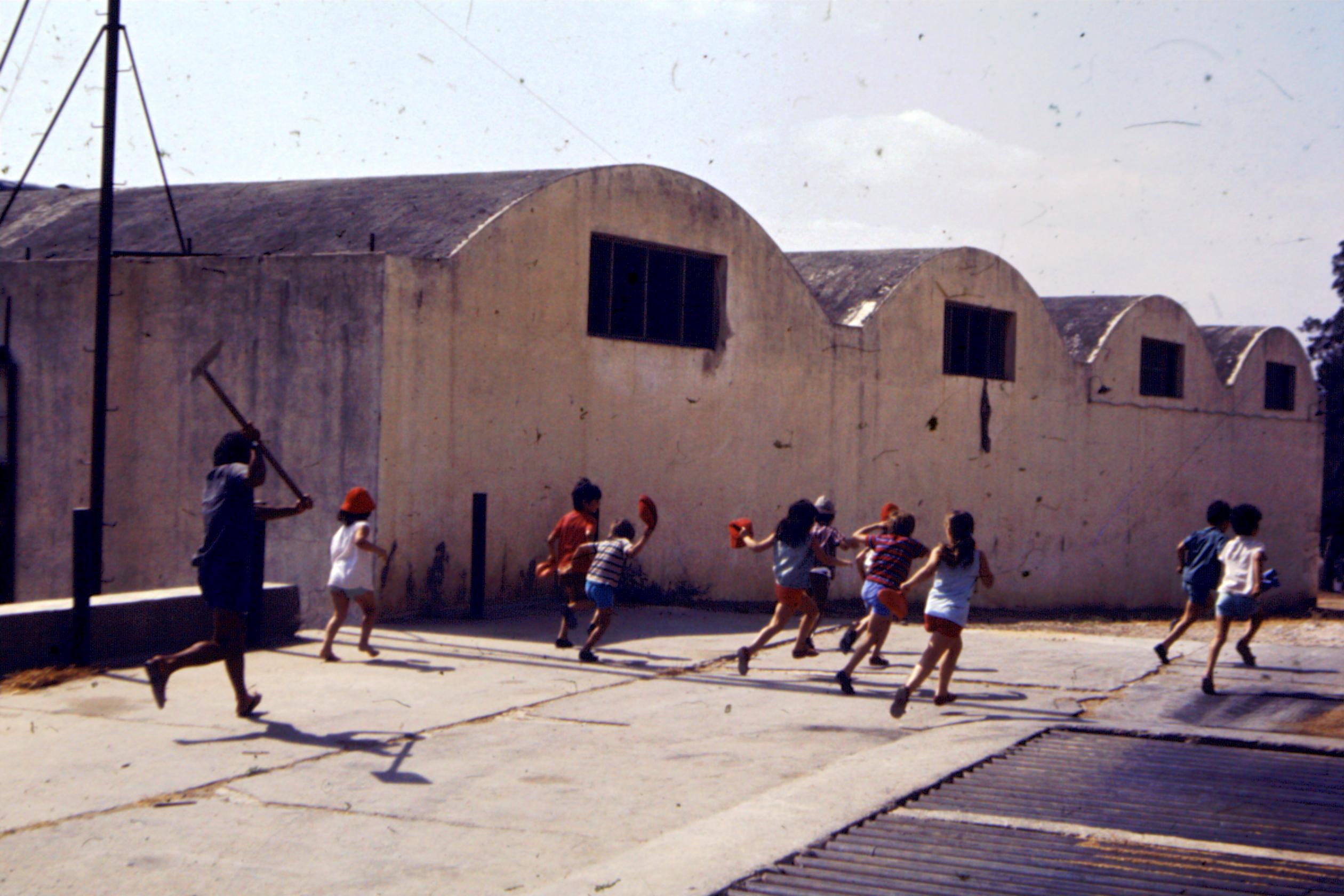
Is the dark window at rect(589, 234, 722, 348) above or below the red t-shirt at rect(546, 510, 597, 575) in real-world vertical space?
above

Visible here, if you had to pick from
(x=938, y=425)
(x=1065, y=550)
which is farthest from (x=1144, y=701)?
(x=1065, y=550)

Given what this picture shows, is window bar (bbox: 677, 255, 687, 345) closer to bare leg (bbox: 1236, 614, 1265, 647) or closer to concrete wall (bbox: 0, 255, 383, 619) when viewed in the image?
concrete wall (bbox: 0, 255, 383, 619)

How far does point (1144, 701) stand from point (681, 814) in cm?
444

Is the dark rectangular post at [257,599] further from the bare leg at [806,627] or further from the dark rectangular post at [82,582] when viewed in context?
the bare leg at [806,627]

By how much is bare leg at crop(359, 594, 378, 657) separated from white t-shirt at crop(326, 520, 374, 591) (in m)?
0.08

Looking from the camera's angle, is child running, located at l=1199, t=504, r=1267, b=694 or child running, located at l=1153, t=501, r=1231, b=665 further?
child running, located at l=1153, t=501, r=1231, b=665

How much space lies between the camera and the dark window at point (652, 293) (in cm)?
1455

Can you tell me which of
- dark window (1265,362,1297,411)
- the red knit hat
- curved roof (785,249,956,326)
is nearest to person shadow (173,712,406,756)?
the red knit hat

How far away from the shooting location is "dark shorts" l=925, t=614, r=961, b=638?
8.34m

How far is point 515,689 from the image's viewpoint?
30.2 ft

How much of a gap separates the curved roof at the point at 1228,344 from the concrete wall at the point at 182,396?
17.8 metres

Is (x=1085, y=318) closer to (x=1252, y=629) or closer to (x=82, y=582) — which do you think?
(x=1252, y=629)

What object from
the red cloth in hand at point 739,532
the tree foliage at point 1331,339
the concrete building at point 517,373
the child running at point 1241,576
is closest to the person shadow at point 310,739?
the red cloth in hand at point 739,532

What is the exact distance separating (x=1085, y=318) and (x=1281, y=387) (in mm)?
5803
